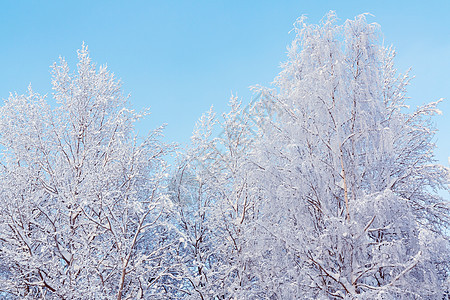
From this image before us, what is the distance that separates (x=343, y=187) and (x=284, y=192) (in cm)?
98

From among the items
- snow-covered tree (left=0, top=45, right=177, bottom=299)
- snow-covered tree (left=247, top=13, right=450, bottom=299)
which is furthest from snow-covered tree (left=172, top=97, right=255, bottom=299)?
snow-covered tree (left=247, top=13, right=450, bottom=299)

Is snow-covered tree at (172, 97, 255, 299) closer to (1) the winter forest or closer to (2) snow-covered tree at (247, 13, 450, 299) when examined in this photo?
(1) the winter forest

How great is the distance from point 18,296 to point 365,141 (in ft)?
24.8

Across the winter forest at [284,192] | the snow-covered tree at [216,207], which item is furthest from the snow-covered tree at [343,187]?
the snow-covered tree at [216,207]

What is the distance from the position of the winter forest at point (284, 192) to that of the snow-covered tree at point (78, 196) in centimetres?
5

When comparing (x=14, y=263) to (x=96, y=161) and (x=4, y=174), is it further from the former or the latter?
(x=96, y=161)

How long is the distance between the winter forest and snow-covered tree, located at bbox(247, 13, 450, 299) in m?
0.02

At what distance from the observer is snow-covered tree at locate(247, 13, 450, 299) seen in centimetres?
507

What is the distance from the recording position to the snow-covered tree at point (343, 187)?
5.07 metres

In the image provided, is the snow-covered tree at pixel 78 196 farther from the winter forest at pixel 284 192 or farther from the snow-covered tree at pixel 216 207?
the snow-covered tree at pixel 216 207

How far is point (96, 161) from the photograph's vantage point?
8.96 metres

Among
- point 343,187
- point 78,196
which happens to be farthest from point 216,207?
point 343,187

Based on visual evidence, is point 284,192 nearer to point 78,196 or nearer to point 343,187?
point 343,187

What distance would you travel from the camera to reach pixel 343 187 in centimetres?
575
